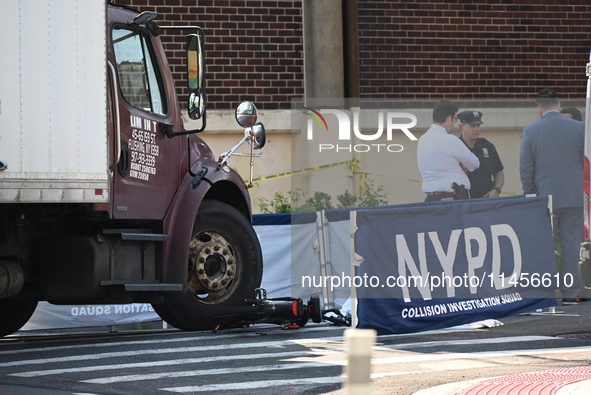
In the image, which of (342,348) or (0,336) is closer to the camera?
(342,348)

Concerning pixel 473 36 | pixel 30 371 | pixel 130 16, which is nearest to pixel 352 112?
pixel 473 36

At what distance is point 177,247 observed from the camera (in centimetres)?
1020

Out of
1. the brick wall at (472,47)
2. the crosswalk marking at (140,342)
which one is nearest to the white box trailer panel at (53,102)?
the crosswalk marking at (140,342)

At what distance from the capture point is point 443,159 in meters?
13.9

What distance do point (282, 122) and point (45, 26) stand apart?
Result: 10.5 meters

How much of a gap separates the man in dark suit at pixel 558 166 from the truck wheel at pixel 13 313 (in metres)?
6.59

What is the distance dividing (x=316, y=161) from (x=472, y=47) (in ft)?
11.8

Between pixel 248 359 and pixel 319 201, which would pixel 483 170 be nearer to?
pixel 319 201

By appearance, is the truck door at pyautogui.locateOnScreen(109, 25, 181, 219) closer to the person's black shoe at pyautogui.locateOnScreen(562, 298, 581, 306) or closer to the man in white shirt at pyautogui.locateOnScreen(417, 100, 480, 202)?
the man in white shirt at pyautogui.locateOnScreen(417, 100, 480, 202)

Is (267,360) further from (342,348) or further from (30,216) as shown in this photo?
(30,216)

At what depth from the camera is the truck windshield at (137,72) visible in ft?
33.1

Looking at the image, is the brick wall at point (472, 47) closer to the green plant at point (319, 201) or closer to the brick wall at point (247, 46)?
the brick wall at point (247, 46)

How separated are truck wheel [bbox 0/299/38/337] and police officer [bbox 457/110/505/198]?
230 inches

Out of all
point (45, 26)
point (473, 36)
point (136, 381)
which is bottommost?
point (136, 381)
